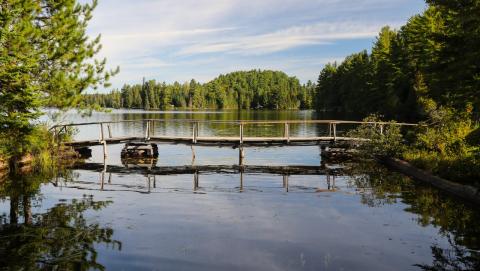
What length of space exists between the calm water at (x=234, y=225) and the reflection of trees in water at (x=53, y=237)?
0.03 m

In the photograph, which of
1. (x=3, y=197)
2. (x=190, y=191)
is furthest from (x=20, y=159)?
(x=190, y=191)

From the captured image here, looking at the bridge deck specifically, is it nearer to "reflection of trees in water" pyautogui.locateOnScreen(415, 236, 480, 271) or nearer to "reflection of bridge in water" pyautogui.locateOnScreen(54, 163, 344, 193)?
"reflection of bridge in water" pyautogui.locateOnScreen(54, 163, 344, 193)

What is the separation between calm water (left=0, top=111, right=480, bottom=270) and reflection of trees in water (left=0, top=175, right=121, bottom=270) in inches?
1.0

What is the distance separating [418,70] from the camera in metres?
58.4

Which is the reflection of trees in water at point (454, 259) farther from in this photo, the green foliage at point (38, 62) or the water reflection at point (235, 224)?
the green foliage at point (38, 62)

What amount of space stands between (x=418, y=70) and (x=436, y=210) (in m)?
48.8

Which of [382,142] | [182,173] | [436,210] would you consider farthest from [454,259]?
[382,142]

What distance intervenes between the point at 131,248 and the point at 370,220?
701cm

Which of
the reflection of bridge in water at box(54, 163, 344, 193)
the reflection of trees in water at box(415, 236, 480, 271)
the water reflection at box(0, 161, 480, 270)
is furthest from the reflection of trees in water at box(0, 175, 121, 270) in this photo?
the reflection of trees in water at box(415, 236, 480, 271)

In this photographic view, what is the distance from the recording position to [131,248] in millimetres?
10328

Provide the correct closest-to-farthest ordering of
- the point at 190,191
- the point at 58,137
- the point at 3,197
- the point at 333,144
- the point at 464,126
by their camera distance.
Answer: the point at 3,197 → the point at 190,191 → the point at 464,126 → the point at 58,137 → the point at 333,144

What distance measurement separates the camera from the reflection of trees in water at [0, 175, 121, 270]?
9227 millimetres

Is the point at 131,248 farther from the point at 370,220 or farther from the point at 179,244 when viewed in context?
the point at 370,220

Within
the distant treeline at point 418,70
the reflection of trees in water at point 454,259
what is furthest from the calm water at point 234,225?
the distant treeline at point 418,70
